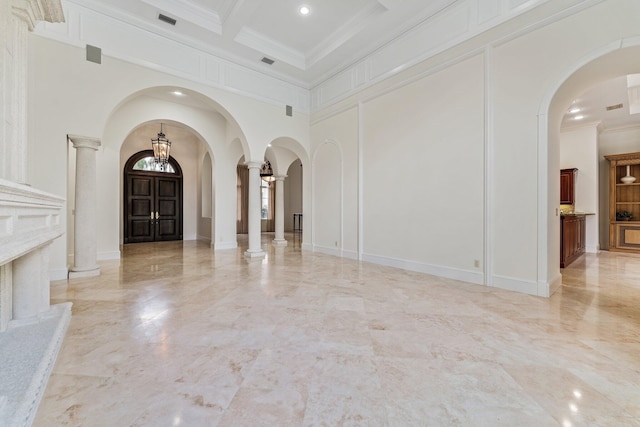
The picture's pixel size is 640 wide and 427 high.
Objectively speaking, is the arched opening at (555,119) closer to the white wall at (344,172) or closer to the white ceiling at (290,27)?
the white ceiling at (290,27)

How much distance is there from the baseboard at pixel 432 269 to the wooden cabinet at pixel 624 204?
7069 mm

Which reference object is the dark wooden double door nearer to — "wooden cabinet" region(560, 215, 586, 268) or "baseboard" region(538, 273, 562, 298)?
"baseboard" region(538, 273, 562, 298)

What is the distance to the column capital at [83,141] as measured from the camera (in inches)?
172

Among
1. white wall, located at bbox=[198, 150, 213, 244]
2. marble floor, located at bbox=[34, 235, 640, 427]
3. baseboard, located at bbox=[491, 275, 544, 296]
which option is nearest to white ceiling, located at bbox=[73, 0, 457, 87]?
baseboard, located at bbox=[491, 275, 544, 296]

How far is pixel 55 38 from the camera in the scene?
416cm

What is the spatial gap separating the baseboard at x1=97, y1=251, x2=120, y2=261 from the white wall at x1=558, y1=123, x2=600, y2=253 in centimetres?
1248

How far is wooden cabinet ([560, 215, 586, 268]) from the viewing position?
217 inches

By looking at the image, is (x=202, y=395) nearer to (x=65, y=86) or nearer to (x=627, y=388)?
(x=627, y=388)

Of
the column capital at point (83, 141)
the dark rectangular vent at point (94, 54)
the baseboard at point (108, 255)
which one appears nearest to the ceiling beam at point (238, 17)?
the dark rectangular vent at point (94, 54)

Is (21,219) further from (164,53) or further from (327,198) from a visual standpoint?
(327,198)

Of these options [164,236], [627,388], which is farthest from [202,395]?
[164,236]

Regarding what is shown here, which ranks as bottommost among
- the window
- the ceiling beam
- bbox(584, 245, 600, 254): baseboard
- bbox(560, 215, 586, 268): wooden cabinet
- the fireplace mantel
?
bbox(584, 245, 600, 254): baseboard

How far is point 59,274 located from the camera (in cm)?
423

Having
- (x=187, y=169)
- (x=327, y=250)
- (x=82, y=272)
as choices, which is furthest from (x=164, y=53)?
(x=187, y=169)
